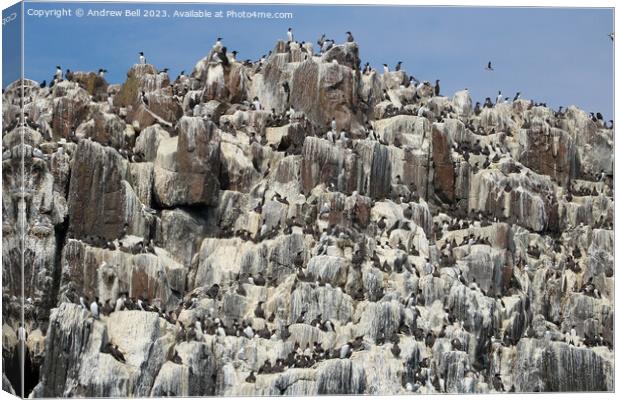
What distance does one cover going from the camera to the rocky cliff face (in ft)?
140

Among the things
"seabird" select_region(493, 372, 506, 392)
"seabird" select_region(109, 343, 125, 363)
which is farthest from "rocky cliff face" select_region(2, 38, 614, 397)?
"seabird" select_region(109, 343, 125, 363)

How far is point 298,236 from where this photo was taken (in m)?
45.8

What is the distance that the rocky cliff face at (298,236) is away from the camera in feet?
140

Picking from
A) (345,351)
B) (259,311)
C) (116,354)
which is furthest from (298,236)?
(116,354)

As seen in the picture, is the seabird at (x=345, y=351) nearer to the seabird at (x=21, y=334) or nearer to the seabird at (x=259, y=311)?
the seabird at (x=259, y=311)

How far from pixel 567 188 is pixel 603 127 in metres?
2.75

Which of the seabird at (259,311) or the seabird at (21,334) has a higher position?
the seabird at (259,311)

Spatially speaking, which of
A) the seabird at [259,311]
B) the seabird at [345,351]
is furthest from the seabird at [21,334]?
the seabird at [345,351]

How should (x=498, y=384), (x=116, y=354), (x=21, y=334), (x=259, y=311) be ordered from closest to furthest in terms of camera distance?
(x=21, y=334) → (x=116, y=354) → (x=259, y=311) → (x=498, y=384)

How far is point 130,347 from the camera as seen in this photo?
→ 42594 millimetres

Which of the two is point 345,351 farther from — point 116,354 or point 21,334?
point 21,334

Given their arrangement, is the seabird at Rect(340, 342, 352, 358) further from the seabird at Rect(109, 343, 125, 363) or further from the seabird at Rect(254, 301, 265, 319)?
the seabird at Rect(109, 343, 125, 363)

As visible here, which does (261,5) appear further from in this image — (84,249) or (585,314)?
(585,314)

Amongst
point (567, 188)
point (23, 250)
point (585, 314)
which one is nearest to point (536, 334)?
point (585, 314)
